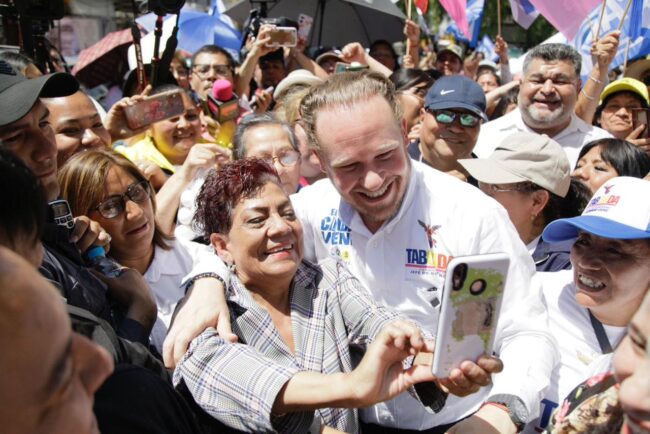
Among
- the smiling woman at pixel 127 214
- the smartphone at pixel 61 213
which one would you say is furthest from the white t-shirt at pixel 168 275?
the smartphone at pixel 61 213

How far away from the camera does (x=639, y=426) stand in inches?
39.7

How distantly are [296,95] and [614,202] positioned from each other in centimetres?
223

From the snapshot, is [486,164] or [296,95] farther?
[296,95]

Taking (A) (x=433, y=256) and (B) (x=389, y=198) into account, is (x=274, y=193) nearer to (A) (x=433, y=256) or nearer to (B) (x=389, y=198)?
(B) (x=389, y=198)

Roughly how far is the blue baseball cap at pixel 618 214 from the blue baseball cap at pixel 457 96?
1632 mm

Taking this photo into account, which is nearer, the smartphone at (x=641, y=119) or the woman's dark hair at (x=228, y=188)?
the woman's dark hair at (x=228, y=188)

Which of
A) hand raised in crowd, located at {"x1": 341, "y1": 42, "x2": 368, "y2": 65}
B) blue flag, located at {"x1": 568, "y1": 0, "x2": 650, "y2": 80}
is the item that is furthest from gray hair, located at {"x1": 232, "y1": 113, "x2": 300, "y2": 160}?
blue flag, located at {"x1": 568, "y1": 0, "x2": 650, "y2": 80}

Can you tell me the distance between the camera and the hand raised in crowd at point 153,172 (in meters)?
3.66

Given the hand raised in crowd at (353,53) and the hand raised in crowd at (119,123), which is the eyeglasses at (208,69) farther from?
the hand raised in crowd at (119,123)

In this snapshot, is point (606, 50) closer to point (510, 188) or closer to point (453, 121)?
point (453, 121)

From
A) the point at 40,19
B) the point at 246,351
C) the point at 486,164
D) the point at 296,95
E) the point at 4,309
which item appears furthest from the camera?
the point at 296,95

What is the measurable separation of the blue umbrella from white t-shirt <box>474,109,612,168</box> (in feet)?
14.6

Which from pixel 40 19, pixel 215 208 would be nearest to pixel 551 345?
pixel 215 208

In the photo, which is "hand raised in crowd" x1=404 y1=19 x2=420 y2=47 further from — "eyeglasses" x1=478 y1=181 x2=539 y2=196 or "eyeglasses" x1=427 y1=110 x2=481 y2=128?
"eyeglasses" x1=478 y1=181 x2=539 y2=196
